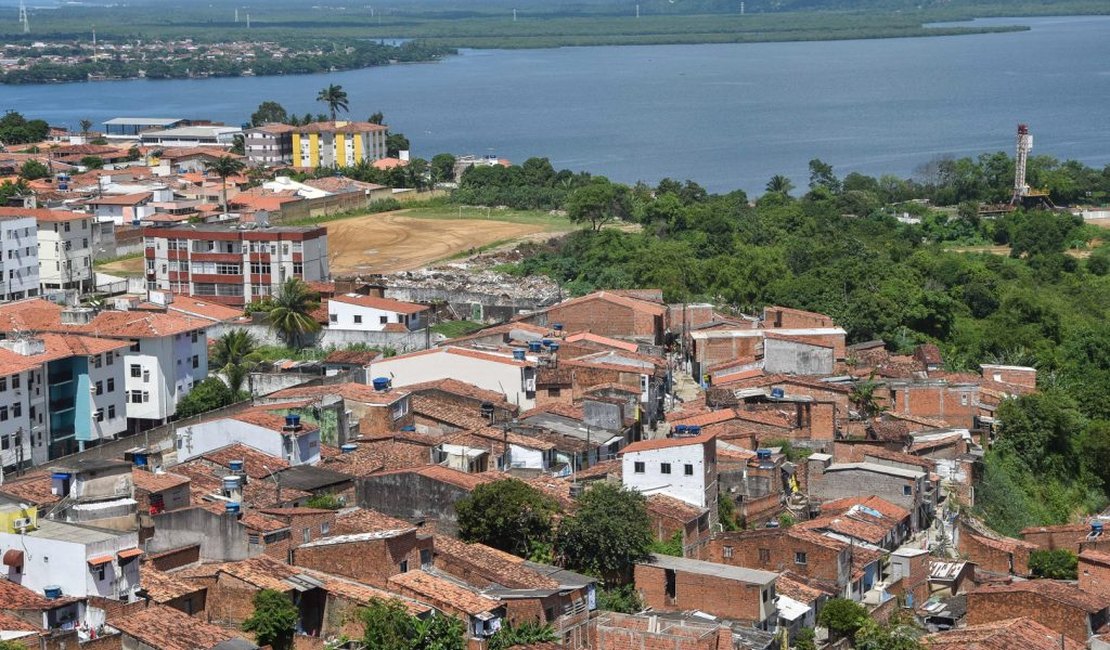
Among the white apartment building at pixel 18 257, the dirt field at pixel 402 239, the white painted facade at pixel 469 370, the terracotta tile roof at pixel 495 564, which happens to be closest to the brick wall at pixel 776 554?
the terracotta tile roof at pixel 495 564

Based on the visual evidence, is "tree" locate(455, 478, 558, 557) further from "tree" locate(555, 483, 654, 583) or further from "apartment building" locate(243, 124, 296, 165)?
"apartment building" locate(243, 124, 296, 165)

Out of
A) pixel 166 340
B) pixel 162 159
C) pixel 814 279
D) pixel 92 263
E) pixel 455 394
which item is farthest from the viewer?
pixel 162 159

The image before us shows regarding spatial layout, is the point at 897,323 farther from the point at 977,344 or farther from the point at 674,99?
the point at 674,99

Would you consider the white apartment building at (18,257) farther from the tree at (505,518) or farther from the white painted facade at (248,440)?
the tree at (505,518)

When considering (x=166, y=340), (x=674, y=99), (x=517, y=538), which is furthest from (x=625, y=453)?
(x=674, y=99)

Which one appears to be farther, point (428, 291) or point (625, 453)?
point (428, 291)


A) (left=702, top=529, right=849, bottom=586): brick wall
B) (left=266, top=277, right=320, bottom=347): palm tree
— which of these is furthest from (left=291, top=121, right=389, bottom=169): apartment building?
(left=702, top=529, right=849, bottom=586): brick wall
